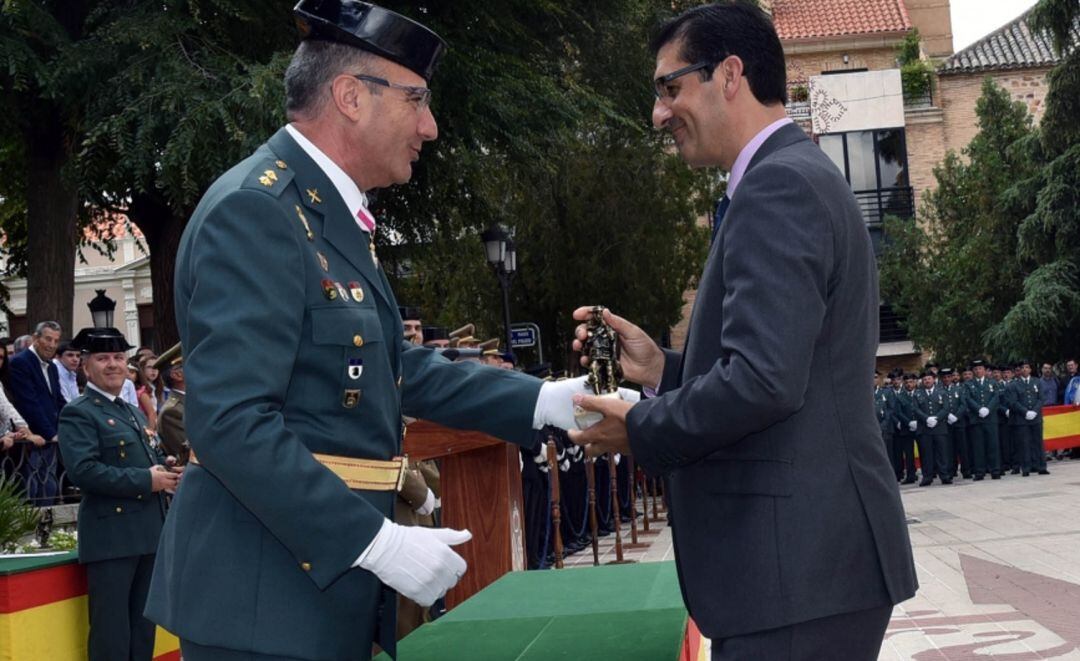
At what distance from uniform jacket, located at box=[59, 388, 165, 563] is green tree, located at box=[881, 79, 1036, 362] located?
29438 mm

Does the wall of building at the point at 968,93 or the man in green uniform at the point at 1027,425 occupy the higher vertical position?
the wall of building at the point at 968,93

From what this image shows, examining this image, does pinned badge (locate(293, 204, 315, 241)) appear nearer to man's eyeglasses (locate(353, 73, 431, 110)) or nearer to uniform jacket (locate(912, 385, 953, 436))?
man's eyeglasses (locate(353, 73, 431, 110))

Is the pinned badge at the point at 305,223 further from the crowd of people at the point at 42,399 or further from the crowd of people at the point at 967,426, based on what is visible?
the crowd of people at the point at 967,426

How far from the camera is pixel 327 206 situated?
3316 mm

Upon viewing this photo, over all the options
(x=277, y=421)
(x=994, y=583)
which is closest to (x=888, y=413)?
(x=994, y=583)

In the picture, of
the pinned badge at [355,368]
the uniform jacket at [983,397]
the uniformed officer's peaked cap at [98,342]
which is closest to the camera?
the pinned badge at [355,368]

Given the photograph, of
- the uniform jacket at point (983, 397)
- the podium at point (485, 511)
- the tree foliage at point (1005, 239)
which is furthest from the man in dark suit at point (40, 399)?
the tree foliage at point (1005, 239)

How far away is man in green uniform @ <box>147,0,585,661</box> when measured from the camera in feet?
9.59

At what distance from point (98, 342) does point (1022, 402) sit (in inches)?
887

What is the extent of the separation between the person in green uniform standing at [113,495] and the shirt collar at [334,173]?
4.77 meters

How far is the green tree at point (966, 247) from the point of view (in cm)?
3650

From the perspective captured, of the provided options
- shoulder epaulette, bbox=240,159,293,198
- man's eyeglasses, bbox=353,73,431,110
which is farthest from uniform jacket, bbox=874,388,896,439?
shoulder epaulette, bbox=240,159,293,198

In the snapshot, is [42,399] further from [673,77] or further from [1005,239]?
[1005,239]

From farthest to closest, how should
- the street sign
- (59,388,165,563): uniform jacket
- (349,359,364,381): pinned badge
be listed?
the street sign < (59,388,165,563): uniform jacket < (349,359,364,381): pinned badge
